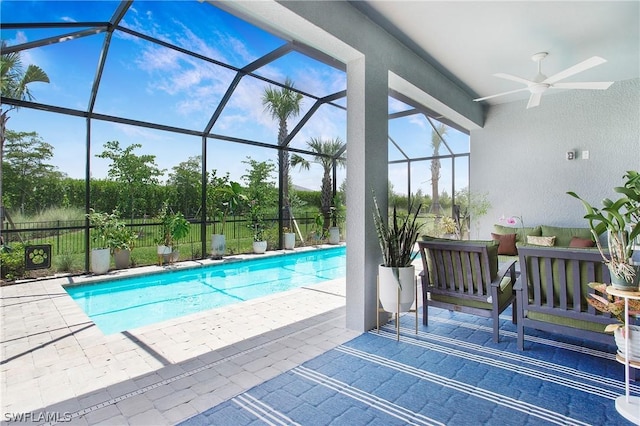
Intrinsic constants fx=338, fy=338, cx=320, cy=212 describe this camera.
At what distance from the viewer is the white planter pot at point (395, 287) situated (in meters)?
3.40

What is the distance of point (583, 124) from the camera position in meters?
6.11

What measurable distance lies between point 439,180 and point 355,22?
7.33 metres

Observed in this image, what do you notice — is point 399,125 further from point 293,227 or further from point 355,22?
point 355,22

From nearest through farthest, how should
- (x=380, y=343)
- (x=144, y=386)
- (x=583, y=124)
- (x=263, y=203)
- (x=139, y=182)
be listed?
1. (x=144, y=386)
2. (x=380, y=343)
3. (x=583, y=124)
4. (x=139, y=182)
5. (x=263, y=203)

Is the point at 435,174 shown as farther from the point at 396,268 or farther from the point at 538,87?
the point at 396,268

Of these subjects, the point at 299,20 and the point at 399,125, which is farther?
the point at 399,125

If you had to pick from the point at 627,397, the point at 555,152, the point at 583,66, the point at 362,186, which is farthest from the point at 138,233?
the point at 555,152

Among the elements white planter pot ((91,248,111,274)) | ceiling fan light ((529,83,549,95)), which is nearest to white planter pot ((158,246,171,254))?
white planter pot ((91,248,111,274))

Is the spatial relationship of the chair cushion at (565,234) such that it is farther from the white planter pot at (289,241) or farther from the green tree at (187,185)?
the green tree at (187,185)

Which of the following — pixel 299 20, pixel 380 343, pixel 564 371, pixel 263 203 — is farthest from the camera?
pixel 263 203

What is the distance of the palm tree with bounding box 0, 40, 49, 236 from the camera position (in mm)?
5336

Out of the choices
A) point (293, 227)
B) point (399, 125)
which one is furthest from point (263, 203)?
point (399, 125)

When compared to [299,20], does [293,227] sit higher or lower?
lower

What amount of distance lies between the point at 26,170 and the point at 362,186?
6283 mm
